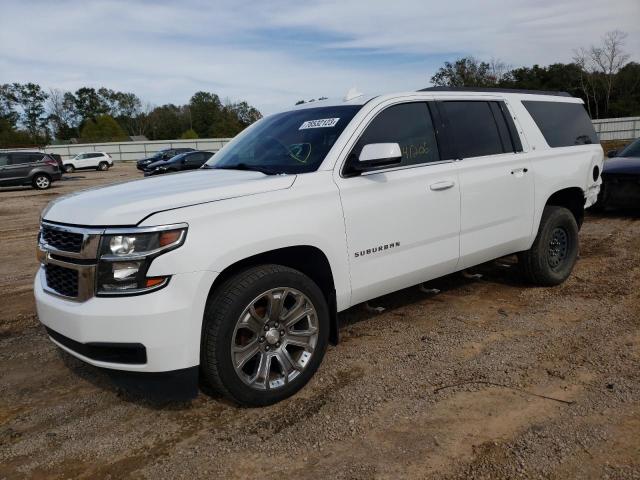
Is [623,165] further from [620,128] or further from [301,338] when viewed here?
[620,128]

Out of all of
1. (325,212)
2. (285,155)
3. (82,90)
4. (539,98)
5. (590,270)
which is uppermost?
(82,90)

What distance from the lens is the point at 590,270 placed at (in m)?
6.12

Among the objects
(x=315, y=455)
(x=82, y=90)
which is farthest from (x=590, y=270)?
(x=82, y=90)

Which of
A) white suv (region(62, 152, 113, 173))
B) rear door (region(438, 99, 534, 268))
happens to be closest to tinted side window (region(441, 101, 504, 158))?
rear door (region(438, 99, 534, 268))

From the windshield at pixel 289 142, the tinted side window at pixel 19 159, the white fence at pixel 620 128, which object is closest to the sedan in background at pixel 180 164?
the tinted side window at pixel 19 159

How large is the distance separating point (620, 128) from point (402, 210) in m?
40.5

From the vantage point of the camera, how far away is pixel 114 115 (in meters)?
109

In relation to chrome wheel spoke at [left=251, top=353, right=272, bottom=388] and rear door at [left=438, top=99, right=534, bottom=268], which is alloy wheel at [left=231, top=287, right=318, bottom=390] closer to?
chrome wheel spoke at [left=251, top=353, right=272, bottom=388]

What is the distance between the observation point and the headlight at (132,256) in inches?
109

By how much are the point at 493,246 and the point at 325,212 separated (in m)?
1.90

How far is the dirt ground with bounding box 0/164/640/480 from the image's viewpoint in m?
2.74

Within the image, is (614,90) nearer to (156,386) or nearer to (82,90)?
(156,386)

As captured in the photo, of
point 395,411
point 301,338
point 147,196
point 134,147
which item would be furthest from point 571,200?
point 134,147

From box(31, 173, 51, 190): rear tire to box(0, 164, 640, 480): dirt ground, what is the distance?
2133 centimetres
